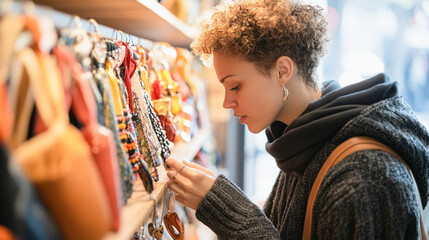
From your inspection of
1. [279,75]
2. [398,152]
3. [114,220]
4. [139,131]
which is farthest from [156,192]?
[398,152]

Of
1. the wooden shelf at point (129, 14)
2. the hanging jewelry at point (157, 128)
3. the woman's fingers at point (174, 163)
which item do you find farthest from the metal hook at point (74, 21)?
the woman's fingers at point (174, 163)

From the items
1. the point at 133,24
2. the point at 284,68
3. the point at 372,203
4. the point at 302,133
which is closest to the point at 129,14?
the point at 133,24

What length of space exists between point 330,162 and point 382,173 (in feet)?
0.43

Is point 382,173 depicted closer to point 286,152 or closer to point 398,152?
point 398,152

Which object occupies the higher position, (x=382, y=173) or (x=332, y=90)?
(x=332, y=90)

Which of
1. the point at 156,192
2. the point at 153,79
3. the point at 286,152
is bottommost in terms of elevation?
the point at 156,192

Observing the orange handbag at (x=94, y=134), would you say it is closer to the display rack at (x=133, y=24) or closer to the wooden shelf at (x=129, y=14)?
the display rack at (x=133, y=24)

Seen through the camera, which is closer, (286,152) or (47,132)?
(47,132)

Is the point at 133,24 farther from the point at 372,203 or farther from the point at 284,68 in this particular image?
the point at 372,203

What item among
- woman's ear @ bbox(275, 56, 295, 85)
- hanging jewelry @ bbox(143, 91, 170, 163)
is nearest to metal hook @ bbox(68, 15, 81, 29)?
hanging jewelry @ bbox(143, 91, 170, 163)

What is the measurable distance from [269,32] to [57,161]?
2.46 feet

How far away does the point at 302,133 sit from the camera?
1.06 metres

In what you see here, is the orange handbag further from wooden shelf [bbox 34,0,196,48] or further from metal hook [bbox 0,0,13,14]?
wooden shelf [bbox 34,0,196,48]

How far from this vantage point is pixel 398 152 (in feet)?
3.20
